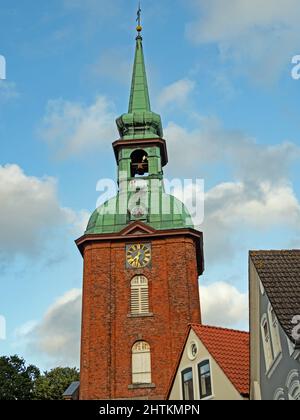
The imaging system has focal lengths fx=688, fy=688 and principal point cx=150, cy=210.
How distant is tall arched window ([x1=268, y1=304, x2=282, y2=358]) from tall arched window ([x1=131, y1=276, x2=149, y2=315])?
21.0m

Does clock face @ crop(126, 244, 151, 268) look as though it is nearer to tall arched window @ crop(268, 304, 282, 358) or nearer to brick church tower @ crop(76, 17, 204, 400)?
brick church tower @ crop(76, 17, 204, 400)

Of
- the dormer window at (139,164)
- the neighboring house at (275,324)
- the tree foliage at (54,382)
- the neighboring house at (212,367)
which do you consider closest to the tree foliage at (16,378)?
the tree foliage at (54,382)

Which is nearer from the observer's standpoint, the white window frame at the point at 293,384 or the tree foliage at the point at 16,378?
the white window frame at the point at 293,384

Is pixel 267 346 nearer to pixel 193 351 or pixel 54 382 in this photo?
pixel 193 351

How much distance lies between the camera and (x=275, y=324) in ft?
60.5

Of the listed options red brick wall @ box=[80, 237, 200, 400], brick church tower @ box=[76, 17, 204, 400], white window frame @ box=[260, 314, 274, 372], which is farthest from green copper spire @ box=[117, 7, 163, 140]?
white window frame @ box=[260, 314, 274, 372]

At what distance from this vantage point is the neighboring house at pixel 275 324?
1691 centimetres

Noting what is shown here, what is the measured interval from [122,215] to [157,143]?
20.8 feet

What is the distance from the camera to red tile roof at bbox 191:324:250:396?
21703 mm

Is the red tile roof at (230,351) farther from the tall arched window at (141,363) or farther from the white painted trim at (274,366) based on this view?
the tall arched window at (141,363)

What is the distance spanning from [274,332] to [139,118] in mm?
31891

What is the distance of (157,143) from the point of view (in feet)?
152

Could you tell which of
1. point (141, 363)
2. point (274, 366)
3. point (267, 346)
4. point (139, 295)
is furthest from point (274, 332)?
point (139, 295)
